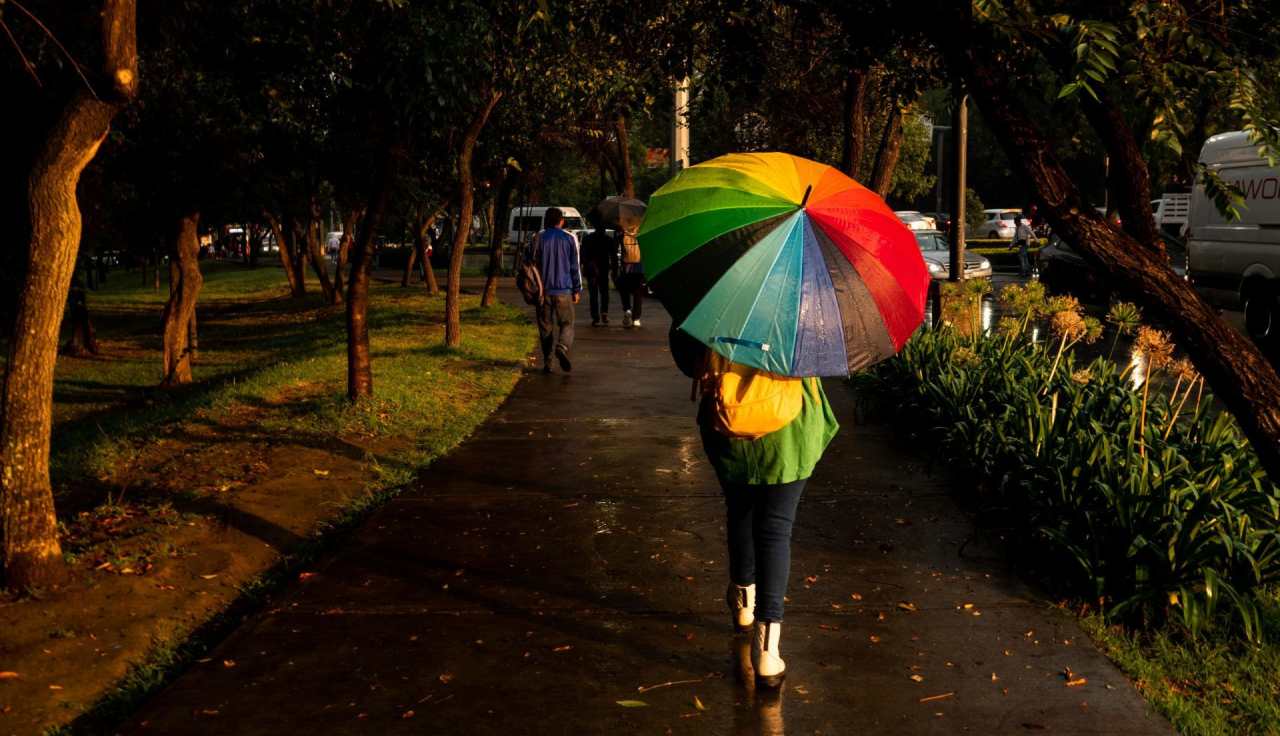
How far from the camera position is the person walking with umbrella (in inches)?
175

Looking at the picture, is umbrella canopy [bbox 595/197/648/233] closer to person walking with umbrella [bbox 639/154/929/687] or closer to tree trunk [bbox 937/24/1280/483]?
tree trunk [bbox 937/24/1280/483]

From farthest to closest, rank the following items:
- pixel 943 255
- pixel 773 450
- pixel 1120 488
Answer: pixel 943 255 < pixel 1120 488 < pixel 773 450

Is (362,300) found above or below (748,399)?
above

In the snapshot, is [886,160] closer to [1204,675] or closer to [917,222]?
[1204,675]

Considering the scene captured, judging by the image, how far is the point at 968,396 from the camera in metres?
8.91

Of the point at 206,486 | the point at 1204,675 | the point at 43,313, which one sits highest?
the point at 43,313

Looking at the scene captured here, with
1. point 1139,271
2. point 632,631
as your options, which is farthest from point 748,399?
point 1139,271

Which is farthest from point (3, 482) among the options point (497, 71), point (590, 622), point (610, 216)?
point (610, 216)

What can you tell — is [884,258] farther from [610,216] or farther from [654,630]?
[610,216]

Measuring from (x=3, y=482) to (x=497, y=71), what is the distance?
33.3 ft

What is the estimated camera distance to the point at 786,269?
4441 millimetres

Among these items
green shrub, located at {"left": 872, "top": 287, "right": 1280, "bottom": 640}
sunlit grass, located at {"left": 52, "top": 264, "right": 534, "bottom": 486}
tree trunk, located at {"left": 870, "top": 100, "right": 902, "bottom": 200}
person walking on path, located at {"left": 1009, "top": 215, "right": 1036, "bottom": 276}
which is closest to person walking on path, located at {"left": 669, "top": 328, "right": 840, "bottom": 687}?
green shrub, located at {"left": 872, "top": 287, "right": 1280, "bottom": 640}

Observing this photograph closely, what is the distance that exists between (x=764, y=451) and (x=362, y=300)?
756cm

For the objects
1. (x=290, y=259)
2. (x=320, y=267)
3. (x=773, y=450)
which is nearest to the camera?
(x=773, y=450)
